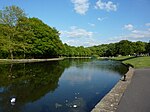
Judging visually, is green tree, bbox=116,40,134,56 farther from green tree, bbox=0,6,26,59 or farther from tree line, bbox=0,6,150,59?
green tree, bbox=0,6,26,59

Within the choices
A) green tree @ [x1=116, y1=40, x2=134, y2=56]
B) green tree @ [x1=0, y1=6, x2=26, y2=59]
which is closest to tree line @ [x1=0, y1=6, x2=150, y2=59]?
green tree @ [x1=0, y1=6, x2=26, y2=59]

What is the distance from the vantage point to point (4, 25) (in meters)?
61.9

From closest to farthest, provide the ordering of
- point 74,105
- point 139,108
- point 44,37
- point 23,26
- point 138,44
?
point 139,108 → point 74,105 → point 23,26 → point 44,37 → point 138,44

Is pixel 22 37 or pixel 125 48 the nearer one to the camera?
pixel 22 37

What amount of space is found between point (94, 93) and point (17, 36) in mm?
51947

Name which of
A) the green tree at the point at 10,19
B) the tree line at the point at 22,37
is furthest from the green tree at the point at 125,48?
the green tree at the point at 10,19

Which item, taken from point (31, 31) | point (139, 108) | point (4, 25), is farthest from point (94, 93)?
point (31, 31)

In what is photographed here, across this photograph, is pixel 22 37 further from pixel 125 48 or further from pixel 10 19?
pixel 125 48

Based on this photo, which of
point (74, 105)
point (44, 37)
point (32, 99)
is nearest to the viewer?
point (74, 105)

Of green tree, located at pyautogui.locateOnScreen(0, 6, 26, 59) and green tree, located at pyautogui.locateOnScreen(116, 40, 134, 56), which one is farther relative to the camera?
green tree, located at pyautogui.locateOnScreen(116, 40, 134, 56)

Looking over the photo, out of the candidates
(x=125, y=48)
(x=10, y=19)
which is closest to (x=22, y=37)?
(x=10, y=19)

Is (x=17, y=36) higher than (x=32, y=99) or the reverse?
higher

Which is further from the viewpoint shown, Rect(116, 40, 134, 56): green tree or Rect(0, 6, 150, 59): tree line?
Rect(116, 40, 134, 56): green tree

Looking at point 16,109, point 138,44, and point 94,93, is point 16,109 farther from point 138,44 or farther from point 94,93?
point 138,44
